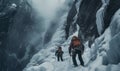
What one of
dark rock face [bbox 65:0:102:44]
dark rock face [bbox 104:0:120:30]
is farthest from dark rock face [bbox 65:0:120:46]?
dark rock face [bbox 104:0:120:30]

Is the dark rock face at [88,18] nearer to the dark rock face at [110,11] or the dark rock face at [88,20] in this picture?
the dark rock face at [88,20]

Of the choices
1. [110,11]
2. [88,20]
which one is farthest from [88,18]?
[110,11]

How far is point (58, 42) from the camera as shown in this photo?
4278 centimetres

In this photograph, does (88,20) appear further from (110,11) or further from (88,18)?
(110,11)

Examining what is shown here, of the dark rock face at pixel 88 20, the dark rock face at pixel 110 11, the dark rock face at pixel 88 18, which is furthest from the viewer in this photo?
the dark rock face at pixel 88 18

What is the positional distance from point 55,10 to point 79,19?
27.4 m

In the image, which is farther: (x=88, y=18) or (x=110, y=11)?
(x=88, y=18)

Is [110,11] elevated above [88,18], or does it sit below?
below

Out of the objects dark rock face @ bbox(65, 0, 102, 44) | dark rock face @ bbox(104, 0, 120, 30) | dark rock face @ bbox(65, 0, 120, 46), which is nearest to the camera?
dark rock face @ bbox(104, 0, 120, 30)

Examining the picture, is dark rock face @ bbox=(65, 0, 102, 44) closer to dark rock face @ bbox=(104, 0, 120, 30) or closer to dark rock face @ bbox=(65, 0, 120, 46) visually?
dark rock face @ bbox=(65, 0, 120, 46)

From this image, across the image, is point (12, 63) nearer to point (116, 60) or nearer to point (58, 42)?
point (58, 42)

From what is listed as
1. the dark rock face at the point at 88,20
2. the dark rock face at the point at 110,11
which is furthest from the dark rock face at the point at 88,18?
the dark rock face at the point at 110,11

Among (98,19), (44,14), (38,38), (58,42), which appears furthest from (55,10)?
(98,19)

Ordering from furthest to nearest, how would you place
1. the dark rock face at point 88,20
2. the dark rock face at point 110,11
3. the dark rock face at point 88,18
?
the dark rock face at point 88,18 → the dark rock face at point 88,20 → the dark rock face at point 110,11
